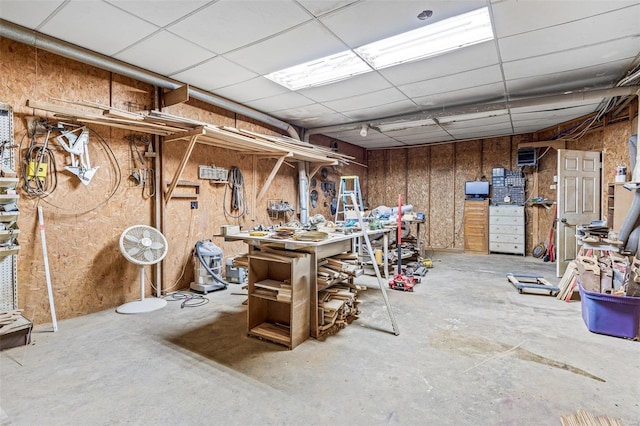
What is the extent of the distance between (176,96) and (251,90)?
1017 mm

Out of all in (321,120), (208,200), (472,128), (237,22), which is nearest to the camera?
(237,22)

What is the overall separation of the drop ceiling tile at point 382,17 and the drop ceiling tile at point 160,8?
112 cm

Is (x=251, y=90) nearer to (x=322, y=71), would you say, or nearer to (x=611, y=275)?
(x=322, y=71)

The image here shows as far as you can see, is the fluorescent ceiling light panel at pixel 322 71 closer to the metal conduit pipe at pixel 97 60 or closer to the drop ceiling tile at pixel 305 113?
the drop ceiling tile at pixel 305 113

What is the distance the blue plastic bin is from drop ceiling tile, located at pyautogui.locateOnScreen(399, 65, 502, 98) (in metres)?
2.71

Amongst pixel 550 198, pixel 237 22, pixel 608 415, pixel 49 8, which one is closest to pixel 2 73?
pixel 49 8

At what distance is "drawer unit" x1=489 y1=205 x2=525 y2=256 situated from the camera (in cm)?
706

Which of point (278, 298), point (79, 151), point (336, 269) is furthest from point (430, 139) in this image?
point (79, 151)

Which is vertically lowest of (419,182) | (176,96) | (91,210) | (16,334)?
(16,334)

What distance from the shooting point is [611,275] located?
10.6 feet

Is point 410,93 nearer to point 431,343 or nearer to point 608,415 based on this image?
point 431,343

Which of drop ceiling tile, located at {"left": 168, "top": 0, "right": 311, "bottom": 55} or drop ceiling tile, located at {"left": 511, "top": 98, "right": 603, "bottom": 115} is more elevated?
drop ceiling tile, located at {"left": 168, "top": 0, "right": 311, "bottom": 55}

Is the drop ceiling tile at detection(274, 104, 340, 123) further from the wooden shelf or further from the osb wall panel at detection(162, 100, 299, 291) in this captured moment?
the wooden shelf

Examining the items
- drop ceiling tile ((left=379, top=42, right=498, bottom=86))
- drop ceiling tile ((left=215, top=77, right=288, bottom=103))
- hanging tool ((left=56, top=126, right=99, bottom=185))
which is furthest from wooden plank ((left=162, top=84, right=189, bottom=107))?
drop ceiling tile ((left=379, top=42, right=498, bottom=86))
